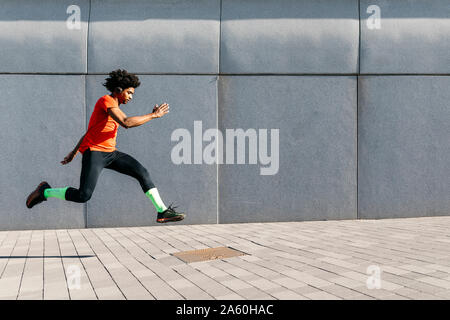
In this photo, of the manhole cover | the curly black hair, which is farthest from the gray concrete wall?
the curly black hair

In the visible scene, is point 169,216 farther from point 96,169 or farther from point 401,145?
point 401,145

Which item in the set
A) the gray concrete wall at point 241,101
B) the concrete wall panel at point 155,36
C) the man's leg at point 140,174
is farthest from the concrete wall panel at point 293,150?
the man's leg at point 140,174

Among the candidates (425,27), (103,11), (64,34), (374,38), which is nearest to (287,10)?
(374,38)

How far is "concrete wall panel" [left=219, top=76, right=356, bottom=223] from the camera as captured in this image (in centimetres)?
860

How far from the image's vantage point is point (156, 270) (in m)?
4.64

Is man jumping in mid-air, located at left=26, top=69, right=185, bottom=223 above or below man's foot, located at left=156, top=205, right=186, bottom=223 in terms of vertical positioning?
above

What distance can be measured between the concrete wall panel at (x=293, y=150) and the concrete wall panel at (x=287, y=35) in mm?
276

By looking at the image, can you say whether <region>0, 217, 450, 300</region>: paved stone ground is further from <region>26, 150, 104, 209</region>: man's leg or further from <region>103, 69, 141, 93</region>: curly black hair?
<region>103, 69, 141, 93</region>: curly black hair

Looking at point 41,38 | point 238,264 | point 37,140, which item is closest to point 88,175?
point 238,264

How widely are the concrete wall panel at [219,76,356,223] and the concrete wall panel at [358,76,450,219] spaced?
349mm

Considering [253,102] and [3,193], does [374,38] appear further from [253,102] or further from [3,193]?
[3,193]

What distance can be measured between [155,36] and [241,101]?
2.07 meters

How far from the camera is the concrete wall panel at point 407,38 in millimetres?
8727

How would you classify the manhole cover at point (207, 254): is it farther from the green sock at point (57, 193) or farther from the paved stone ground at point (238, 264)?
the green sock at point (57, 193)
